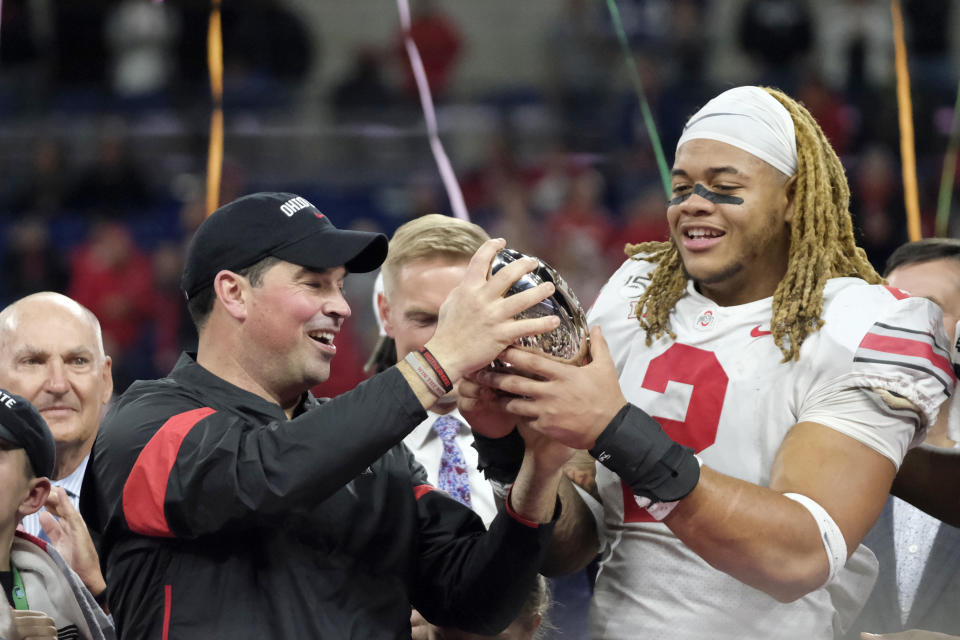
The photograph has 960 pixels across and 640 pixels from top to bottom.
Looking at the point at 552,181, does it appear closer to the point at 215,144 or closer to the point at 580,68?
the point at 580,68

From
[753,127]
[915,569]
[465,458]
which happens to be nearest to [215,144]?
[465,458]

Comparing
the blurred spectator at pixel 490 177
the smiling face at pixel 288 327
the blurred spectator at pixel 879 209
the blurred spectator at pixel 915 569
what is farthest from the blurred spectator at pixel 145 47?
the blurred spectator at pixel 915 569

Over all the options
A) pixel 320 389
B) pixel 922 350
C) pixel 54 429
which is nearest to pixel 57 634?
pixel 54 429

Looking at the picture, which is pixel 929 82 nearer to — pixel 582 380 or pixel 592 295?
pixel 592 295

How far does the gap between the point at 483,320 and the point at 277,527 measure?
0.56 m

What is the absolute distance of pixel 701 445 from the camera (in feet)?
7.66

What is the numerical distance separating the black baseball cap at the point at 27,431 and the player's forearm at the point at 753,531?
1.23 m

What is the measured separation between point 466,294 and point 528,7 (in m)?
8.81

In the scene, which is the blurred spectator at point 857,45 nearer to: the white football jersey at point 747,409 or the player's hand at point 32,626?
the white football jersey at point 747,409

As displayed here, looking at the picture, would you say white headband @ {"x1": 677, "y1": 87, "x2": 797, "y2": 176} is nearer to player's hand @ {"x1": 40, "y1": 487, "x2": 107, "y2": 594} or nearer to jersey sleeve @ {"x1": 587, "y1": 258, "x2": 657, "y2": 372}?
jersey sleeve @ {"x1": 587, "y1": 258, "x2": 657, "y2": 372}

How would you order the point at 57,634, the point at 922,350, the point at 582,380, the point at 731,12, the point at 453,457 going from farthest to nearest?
the point at 731,12 < the point at 453,457 < the point at 57,634 < the point at 922,350 < the point at 582,380

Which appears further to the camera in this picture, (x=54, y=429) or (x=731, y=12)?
(x=731, y=12)

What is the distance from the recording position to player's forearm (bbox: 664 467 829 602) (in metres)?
2.07

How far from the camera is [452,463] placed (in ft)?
10.5
